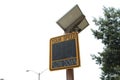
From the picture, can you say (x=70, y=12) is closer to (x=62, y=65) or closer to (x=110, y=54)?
(x=62, y=65)

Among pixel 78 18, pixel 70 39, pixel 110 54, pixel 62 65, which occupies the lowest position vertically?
pixel 62 65

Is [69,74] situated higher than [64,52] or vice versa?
[64,52]

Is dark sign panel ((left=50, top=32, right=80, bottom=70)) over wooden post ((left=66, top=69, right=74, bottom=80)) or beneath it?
over

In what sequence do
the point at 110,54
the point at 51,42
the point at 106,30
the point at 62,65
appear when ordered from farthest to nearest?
the point at 106,30 → the point at 110,54 → the point at 51,42 → the point at 62,65

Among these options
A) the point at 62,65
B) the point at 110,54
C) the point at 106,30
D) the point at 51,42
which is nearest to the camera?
the point at 62,65

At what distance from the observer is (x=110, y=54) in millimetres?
22828

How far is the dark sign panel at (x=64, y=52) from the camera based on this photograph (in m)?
5.12

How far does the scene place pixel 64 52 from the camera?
17.3 ft

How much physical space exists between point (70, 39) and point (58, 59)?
1.46 feet

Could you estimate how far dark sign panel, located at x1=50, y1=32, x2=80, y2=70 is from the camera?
16.8ft

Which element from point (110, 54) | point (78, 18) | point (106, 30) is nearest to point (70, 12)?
point (78, 18)

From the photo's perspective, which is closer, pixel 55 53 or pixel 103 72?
pixel 55 53

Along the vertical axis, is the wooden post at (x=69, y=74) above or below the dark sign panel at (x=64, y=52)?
below

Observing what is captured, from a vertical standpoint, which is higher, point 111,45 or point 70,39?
point 111,45
